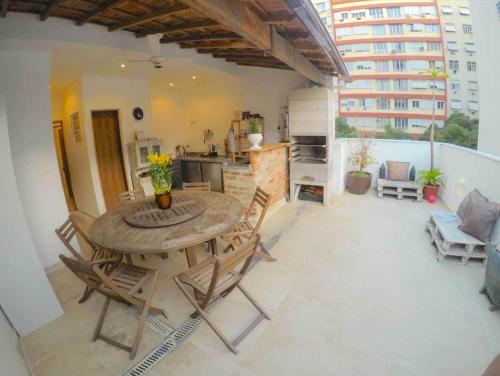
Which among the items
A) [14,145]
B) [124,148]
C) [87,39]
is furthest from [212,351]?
[124,148]

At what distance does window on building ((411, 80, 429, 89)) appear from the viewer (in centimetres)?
1404

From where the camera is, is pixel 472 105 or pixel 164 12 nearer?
pixel 164 12

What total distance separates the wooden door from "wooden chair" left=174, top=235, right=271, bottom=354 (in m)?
3.62

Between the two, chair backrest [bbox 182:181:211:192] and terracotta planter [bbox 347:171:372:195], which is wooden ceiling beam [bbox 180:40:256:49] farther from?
terracotta planter [bbox 347:171:372:195]

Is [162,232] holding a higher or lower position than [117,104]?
lower

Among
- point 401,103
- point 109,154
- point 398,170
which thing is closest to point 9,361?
point 109,154

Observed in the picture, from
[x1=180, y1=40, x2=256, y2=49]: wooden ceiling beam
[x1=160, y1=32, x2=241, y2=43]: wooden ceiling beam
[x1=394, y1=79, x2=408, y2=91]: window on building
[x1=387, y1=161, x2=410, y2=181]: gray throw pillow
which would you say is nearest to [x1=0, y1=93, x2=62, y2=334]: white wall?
[x1=160, y1=32, x2=241, y2=43]: wooden ceiling beam

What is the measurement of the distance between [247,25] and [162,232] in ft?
5.83

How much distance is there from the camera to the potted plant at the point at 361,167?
17.9ft

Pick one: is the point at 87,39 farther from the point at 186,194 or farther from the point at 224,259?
the point at 224,259

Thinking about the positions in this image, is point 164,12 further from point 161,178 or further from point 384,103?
point 384,103

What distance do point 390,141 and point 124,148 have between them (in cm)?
597

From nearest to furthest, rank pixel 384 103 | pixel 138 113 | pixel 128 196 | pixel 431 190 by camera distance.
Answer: pixel 128 196
pixel 431 190
pixel 138 113
pixel 384 103

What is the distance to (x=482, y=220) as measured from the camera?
2.71 meters
